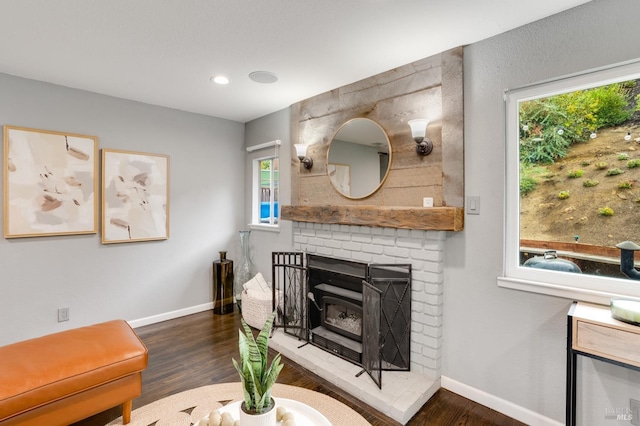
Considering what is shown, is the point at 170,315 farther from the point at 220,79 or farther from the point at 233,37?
the point at 233,37

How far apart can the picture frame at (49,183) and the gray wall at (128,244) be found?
0.10m

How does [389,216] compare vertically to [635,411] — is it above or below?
above

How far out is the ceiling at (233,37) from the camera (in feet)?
5.89

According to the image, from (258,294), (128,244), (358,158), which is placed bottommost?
(258,294)

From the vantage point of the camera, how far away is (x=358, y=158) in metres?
2.92

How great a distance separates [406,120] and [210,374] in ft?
8.76

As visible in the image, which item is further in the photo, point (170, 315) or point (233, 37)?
point (170, 315)

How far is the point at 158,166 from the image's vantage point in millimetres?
3609

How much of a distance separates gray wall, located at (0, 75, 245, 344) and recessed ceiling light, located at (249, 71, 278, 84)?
1.49m

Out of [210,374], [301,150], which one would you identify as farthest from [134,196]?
[210,374]

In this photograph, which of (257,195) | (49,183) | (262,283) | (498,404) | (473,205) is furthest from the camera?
(257,195)

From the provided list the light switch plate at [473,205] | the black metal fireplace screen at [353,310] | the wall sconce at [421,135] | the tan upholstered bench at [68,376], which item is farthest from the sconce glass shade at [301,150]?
the tan upholstered bench at [68,376]

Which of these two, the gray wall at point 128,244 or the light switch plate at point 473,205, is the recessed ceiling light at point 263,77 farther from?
the light switch plate at point 473,205

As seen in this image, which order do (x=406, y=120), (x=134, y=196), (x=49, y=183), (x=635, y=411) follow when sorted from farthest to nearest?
1. (x=134, y=196)
2. (x=49, y=183)
3. (x=406, y=120)
4. (x=635, y=411)
